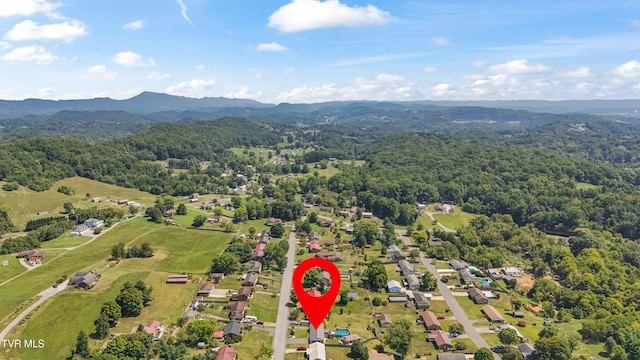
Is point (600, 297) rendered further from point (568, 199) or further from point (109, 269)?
point (109, 269)

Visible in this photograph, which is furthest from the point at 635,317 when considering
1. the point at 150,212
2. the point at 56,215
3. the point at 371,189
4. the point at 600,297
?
the point at 56,215

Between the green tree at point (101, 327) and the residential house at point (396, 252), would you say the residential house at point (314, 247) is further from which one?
the green tree at point (101, 327)

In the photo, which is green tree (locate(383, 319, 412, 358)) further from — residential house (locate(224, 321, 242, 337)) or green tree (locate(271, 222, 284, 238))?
green tree (locate(271, 222, 284, 238))

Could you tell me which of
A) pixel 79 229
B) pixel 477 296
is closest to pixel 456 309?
pixel 477 296

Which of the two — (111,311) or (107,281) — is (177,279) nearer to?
(107,281)

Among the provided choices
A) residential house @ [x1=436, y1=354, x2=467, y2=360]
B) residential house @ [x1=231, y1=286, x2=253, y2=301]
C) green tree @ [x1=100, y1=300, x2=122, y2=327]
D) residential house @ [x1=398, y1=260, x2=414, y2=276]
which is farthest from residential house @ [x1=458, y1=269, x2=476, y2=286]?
green tree @ [x1=100, y1=300, x2=122, y2=327]
